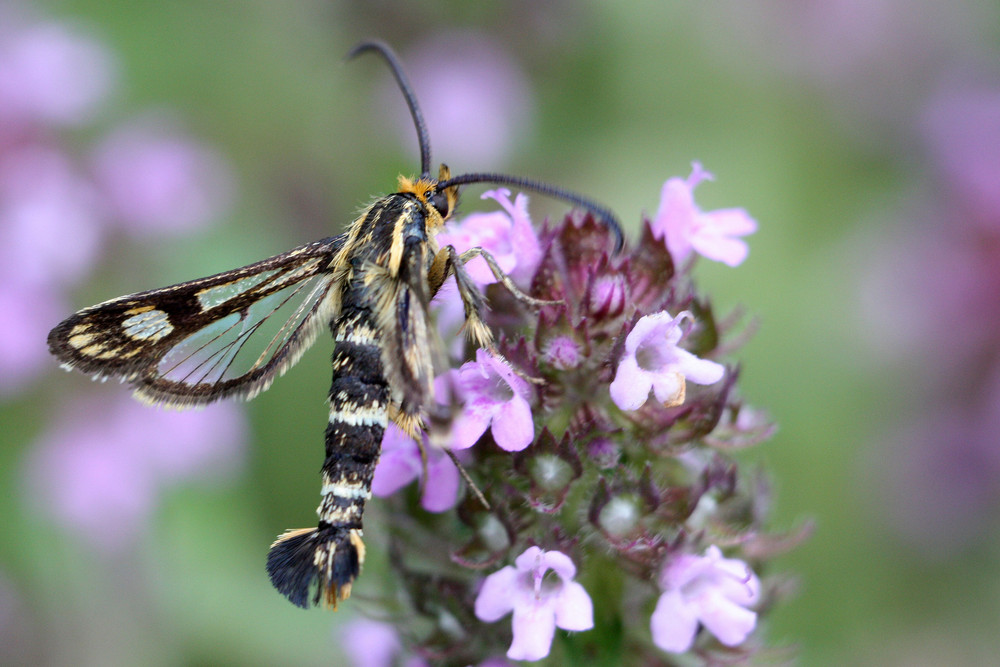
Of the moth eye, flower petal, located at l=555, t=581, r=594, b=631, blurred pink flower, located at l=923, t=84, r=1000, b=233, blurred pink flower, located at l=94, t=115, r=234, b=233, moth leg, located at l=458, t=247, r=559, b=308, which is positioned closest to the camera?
flower petal, located at l=555, t=581, r=594, b=631

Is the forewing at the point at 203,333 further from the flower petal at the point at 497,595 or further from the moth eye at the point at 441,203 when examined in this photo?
the flower petal at the point at 497,595

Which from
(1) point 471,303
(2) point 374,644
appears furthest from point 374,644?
(1) point 471,303

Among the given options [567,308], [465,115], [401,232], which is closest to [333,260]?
[401,232]

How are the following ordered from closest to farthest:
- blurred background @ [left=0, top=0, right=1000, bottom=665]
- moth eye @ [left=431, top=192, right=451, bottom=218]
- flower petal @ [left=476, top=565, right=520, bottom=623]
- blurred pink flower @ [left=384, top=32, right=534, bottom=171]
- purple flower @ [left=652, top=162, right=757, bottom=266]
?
flower petal @ [left=476, top=565, right=520, bottom=623]
purple flower @ [left=652, top=162, right=757, bottom=266]
moth eye @ [left=431, top=192, right=451, bottom=218]
blurred background @ [left=0, top=0, right=1000, bottom=665]
blurred pink flower @ [left=384, top=32, right=534, bottom=171]

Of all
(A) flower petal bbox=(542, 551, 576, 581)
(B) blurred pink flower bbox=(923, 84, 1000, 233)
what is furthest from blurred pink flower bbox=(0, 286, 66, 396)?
(B) blurred pink flower bbox=(923, 84, 1000, 233)

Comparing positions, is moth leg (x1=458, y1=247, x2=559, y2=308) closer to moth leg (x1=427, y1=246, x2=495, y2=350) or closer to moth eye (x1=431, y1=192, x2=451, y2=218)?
moth leg (x1=427, y1=246, x2=495, y2=350)

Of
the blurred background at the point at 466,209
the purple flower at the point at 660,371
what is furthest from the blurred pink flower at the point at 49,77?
the purple flower at the point at 660,371
